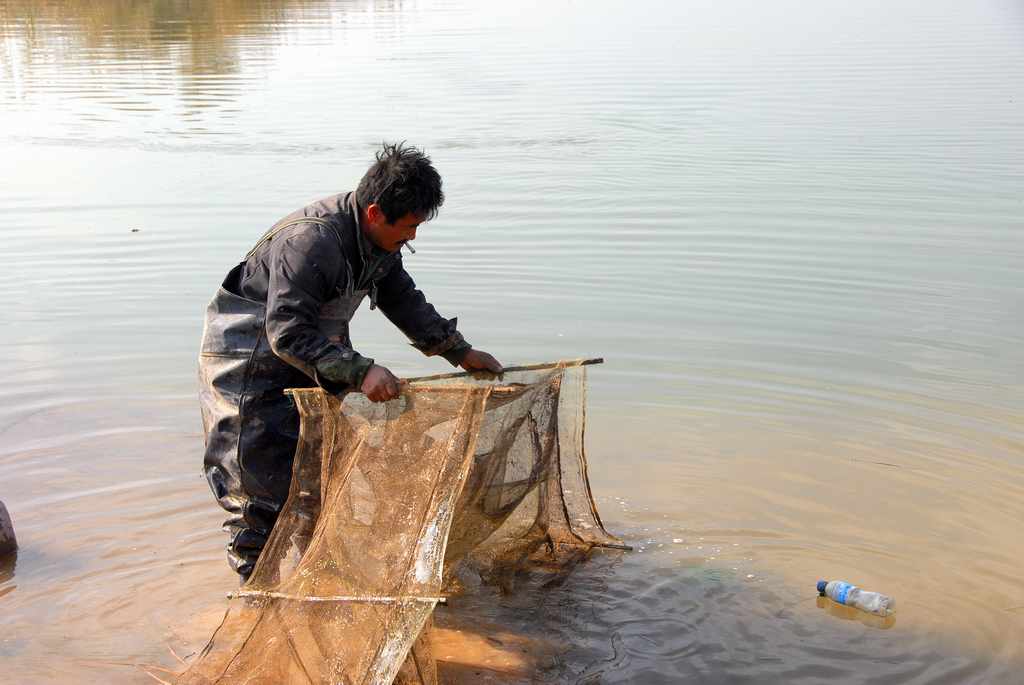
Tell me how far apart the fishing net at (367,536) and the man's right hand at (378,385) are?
0.09 m

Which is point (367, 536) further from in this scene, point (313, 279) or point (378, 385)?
point (313, 279)

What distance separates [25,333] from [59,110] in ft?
32.0

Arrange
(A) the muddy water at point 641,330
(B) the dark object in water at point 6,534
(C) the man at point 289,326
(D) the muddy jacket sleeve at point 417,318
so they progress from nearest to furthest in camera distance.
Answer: (C) the man at point 289,326 < (D) the muddy jacket sleeve at point 417,318 < (A) the muddy water at point 641,330 < (B) the dark object in water at point 6,534

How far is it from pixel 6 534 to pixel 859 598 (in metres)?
3.63

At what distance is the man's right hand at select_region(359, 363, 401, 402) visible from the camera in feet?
12.1

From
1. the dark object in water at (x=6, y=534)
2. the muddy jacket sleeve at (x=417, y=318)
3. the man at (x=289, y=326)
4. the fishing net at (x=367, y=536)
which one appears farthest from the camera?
the dark object in water at (x=6, y=534)

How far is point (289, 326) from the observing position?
368 cm

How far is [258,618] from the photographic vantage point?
12.6 feet

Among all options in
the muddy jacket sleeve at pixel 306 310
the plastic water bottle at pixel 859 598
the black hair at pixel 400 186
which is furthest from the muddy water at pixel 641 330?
the black hair at pixel 400 186

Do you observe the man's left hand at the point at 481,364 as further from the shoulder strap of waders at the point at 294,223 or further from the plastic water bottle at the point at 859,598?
the plastic water bottle at the point at 859,598

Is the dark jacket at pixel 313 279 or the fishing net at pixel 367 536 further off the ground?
the dark jacket at pixel 313 279

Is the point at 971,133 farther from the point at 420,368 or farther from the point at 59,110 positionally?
the point at 59,110

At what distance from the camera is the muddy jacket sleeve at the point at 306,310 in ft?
12.1

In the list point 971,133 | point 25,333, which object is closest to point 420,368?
point 25,333
